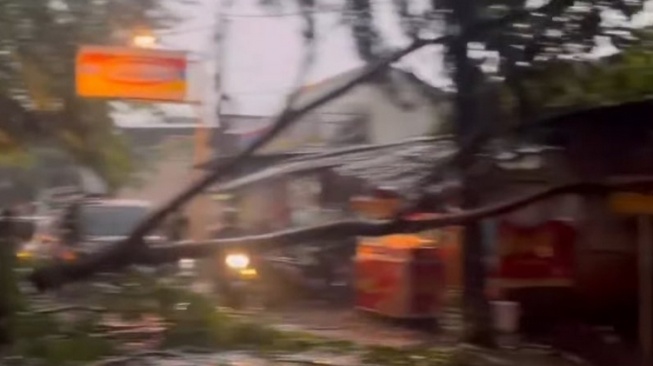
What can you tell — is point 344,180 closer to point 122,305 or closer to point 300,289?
point 300,289

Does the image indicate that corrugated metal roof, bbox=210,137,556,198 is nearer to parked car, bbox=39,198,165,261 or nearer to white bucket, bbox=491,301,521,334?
parked car, bbox=39,198,165,261

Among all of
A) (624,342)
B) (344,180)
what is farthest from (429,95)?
(624,342)

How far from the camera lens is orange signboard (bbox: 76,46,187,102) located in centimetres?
901

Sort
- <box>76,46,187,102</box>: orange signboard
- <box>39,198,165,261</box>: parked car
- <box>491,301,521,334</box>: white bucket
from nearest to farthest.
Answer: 1. <box>76,46,187,102</box>: orange signboard
2. <box>39,198,165,261</box>: parked car
3. <box>491,301,521,334</box>: white bucket

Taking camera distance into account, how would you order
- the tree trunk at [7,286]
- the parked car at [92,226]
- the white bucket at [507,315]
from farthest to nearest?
the white bucket at [507,315]
the parked car at [92,226]
the tree trunk at [7,286]

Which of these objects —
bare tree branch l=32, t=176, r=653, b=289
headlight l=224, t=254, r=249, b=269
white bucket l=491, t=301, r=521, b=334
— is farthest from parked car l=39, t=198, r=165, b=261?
white bucket l=491, t=301, r=521, b=334

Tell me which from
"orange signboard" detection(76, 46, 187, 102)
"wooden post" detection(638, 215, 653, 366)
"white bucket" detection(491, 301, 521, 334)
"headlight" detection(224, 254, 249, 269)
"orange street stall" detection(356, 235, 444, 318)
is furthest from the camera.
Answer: "wooden post" detection(638, 215, 653, 366)

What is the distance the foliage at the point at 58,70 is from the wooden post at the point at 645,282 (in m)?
5.79

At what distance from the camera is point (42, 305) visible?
8656mm

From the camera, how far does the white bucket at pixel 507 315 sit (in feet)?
40.1

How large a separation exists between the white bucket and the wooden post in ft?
3.98

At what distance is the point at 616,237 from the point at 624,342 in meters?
1.17

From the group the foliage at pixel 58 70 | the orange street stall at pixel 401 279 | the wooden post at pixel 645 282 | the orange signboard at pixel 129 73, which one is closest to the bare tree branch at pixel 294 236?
the foliage at pixel 58 70

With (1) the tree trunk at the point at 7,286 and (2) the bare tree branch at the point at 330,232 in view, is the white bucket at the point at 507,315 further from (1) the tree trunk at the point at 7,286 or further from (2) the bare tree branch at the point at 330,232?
(1) the tree trunk at the point at 7,286
